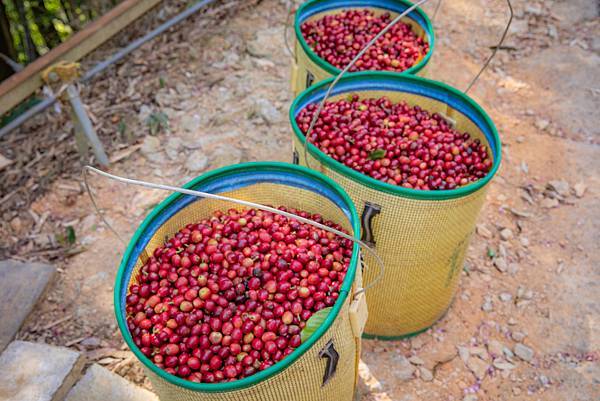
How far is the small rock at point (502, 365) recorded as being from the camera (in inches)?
133

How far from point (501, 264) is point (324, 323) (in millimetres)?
2386

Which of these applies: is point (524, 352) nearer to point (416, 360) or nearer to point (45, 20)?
point (416, 360)

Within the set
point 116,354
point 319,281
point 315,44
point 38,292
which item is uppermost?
point 315,44

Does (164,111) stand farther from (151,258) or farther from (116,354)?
(151,258)

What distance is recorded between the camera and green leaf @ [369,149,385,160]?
9.71 feet

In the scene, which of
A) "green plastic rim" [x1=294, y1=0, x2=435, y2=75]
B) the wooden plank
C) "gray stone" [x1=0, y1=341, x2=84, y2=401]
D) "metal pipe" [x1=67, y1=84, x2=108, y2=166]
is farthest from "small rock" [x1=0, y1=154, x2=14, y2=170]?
"green plastic rim" [x1=294, y1=0, x2=435, y2=75]

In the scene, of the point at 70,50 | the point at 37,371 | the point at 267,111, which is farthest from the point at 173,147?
the point at 37,371

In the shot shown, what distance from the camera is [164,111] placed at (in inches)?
202

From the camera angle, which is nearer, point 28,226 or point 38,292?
point 38,292

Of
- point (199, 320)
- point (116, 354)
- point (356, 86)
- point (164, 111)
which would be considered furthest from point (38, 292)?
point (356, 86)

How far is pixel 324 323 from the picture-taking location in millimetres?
2033

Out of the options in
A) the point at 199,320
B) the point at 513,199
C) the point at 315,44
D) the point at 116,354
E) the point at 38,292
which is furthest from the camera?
the point at 513,199

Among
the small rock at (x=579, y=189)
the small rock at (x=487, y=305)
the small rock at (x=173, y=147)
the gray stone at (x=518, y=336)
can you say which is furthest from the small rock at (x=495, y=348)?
the small rock at (x=173, y=147)

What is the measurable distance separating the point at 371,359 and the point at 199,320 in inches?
60.0
